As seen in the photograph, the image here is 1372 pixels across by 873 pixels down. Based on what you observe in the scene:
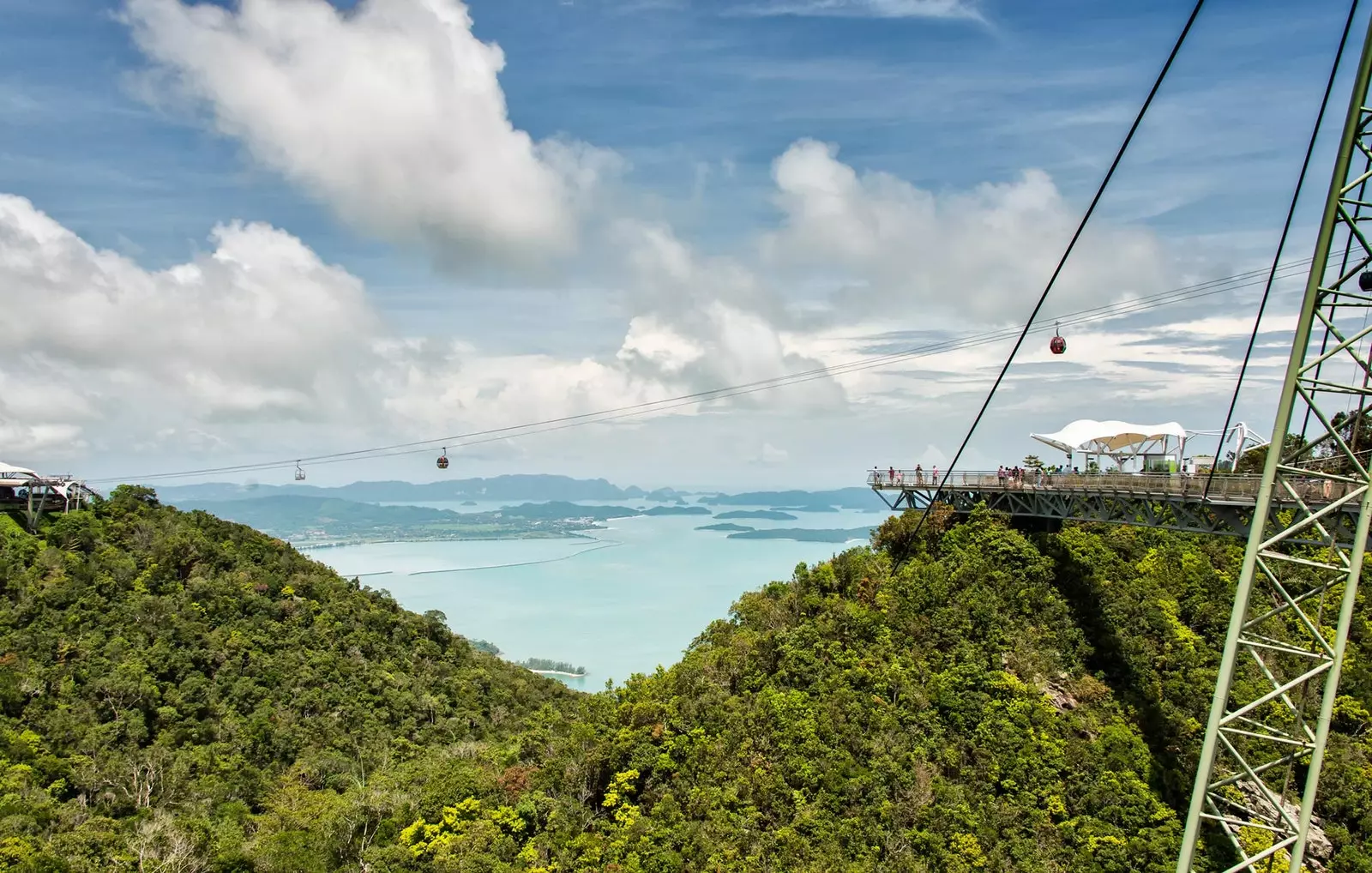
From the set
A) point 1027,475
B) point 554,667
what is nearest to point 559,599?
point 554,667

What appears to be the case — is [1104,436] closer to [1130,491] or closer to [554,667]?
[1130,491]

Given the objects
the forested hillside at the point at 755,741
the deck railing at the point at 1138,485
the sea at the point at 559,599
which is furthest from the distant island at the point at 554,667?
the deck railing at the point at 1138,485

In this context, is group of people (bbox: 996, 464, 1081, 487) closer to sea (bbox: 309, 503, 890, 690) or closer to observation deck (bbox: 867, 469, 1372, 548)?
observation deck (bbox: 867, 469, 1372, 548)

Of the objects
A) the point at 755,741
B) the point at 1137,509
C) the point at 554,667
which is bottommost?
the point at 554,667

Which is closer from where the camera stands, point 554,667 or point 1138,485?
point 1138,485

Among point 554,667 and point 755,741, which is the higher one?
point 755,741

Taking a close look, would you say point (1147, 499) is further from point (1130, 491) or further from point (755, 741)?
point (755, 741)

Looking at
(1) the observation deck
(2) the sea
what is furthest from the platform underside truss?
(2) the sea
